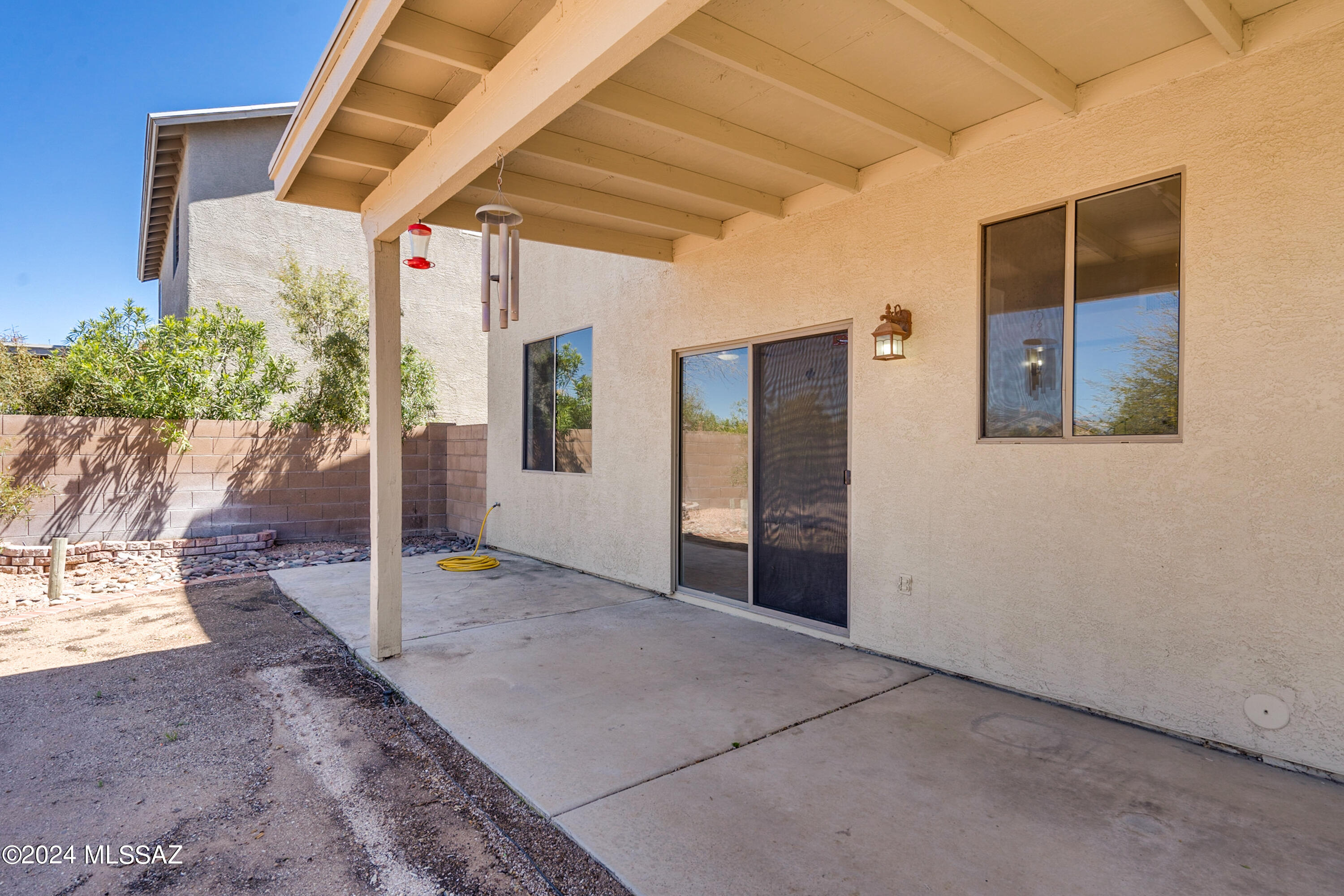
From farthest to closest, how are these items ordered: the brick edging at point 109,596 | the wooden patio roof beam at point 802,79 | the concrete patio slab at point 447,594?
the brick edging at point 109,596 → the concrete patio slab at point 447,594 → the wooden patio roof beam at point 802,79

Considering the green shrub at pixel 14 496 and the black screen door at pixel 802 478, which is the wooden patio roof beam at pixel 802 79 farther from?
the green shrub at pixel 14 496

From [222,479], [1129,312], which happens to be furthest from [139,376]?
[1129,312]

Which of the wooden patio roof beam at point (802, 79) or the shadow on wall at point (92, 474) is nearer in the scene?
the wooden patio roof beam at point (802, 79)

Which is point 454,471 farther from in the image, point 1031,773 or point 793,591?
point 1031,773

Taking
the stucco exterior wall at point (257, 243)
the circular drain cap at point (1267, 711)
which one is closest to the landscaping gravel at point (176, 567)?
the stucco exterior wall at point (257, 243)

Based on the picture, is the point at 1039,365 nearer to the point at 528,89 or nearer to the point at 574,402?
the point at 528,89

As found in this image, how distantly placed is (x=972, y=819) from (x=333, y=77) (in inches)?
147

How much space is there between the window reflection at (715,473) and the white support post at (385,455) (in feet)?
7.22

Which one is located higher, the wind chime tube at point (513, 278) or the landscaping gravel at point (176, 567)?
the wind chime tube at point (513, 278)

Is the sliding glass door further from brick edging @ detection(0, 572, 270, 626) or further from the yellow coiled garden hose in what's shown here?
brick edging @ detection(0, 572, 270, 626)

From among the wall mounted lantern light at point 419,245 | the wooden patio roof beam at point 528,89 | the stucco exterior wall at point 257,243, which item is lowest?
the wall mounted lantern light at point 419,245

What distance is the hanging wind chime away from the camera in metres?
2.79

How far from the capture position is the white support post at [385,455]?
3.76m

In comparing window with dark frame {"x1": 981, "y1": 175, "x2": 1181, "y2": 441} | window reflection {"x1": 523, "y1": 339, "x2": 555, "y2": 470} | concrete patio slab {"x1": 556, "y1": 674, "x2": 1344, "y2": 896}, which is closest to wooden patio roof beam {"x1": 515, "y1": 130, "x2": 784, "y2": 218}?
window with dark frame {"x1": 981, "y1": 175, "x2": 1181, "y2": 441}
